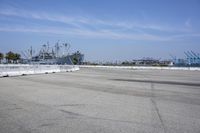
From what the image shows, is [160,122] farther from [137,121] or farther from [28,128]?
[28,128]

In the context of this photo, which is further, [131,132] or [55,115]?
[55,115]

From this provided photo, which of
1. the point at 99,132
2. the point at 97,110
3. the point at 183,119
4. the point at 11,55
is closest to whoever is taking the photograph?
the point at 99,132

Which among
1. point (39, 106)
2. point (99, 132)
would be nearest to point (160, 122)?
point (99, 132)

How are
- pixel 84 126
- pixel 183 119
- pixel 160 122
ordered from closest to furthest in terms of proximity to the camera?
1. pixel 84 126
2. pixel 160 122
3. pixel 183 119

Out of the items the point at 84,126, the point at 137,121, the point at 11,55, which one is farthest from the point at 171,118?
the point at 11,55

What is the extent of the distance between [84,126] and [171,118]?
2.63 m

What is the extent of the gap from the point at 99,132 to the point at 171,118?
264cm

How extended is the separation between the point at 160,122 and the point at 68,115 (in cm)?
255

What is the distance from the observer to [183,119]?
7629mm

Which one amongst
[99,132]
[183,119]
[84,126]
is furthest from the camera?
[183,119]

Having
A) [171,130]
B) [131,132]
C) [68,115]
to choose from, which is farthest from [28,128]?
[171,130]

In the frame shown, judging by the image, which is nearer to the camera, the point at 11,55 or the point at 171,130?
the point at 171,130

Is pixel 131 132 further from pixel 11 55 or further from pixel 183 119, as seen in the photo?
pixel 11 55

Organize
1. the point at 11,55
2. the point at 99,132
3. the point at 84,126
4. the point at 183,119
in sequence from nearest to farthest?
the point at 99,132 < the point at 84,126 < the point at 183,119 < the point at 11,55
